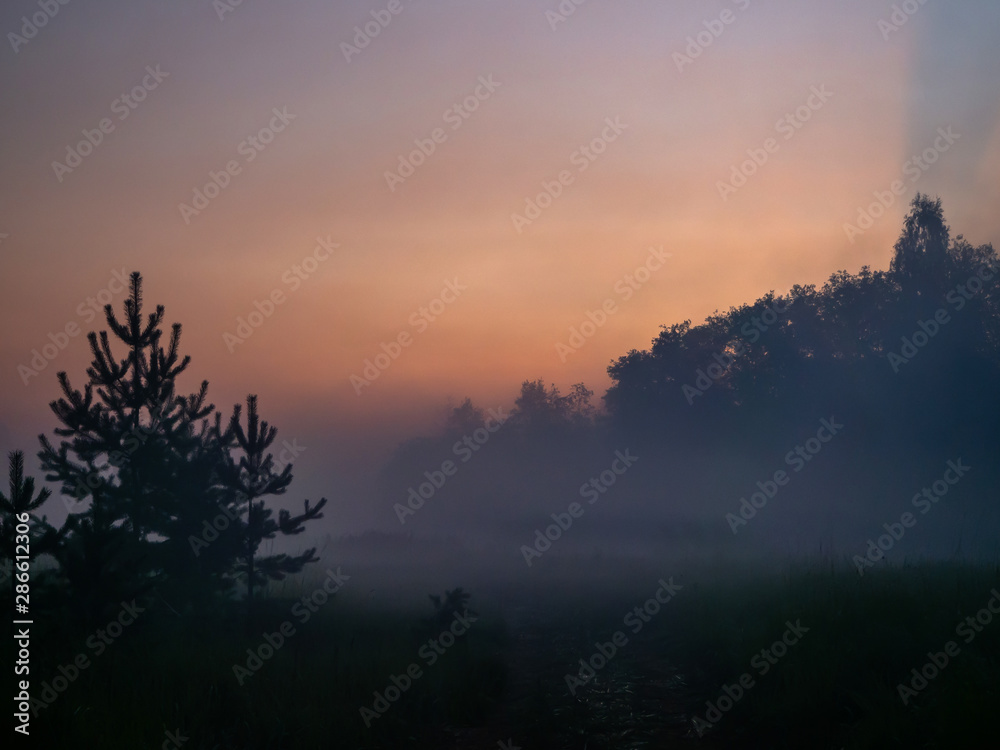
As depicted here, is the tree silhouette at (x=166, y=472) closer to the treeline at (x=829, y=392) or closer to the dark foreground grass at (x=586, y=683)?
the dark foreground grass at (x=586, y=683)

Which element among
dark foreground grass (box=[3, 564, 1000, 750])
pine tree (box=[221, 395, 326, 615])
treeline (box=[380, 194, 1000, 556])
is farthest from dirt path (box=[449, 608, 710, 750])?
treeline (box=[380, 194, 1000, 556])

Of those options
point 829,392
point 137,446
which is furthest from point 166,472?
point 829,392

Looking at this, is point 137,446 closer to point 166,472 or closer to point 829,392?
point 166,472

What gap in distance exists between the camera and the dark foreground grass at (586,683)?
23.0 ft

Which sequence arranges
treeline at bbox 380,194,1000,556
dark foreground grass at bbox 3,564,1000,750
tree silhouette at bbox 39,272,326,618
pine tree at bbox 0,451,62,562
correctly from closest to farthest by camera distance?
1. dark foreground grass at bbox 3,564,1000,750
2. pine tree at bbox 0,451,62,562
3. tree silhouette at bbox 39,272,326,618
4. treeline at bbox 380,194,1000,556

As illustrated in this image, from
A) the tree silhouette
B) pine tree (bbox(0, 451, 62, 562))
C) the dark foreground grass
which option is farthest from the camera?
the tree silhouette

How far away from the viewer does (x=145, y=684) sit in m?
8.51

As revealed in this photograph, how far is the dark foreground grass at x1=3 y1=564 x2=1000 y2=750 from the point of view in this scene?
7.02 m

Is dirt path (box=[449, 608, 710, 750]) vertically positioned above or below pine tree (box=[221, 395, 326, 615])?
below

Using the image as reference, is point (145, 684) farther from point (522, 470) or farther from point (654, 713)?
point (522, 470)

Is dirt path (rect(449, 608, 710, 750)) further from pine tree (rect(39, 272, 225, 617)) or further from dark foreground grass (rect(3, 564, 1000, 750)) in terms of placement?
pine tree (rect(39, 272, 225, 617))

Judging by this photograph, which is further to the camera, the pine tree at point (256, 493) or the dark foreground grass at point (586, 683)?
the pine tree at point (256, 493)

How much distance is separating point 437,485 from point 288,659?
244 feet

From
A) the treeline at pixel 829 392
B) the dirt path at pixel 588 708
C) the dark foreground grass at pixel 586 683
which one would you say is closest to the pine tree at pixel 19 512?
the dark foreground grass at pixel 586 683
